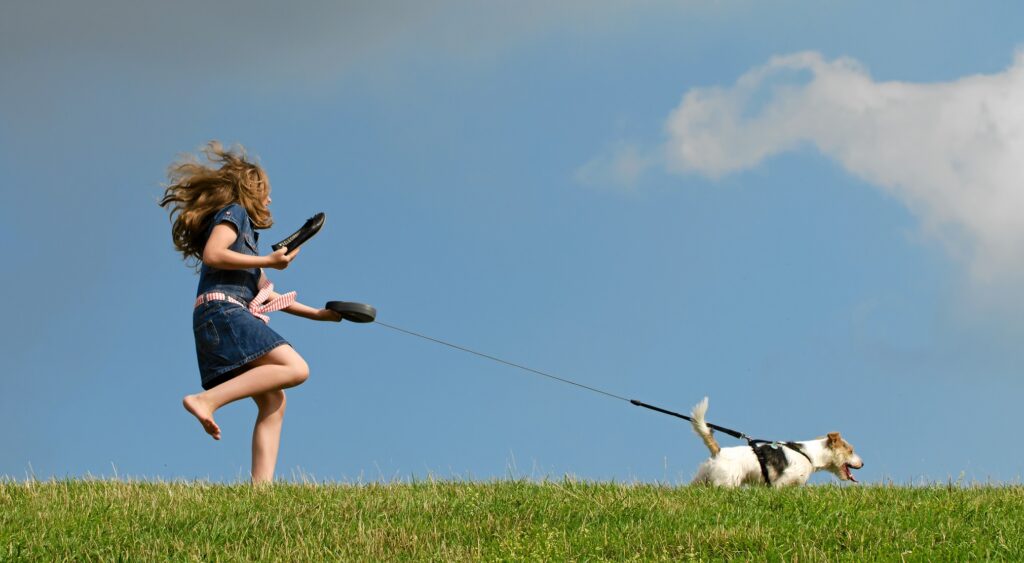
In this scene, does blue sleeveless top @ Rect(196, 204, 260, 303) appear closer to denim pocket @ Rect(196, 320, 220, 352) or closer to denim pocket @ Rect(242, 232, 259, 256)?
denim pocket @ Rect(242, 232, 259, 256)

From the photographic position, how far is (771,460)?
1055cm

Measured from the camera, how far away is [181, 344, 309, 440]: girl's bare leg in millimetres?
8500

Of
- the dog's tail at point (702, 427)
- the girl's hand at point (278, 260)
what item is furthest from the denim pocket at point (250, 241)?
the dog's tail at point (702, 427)

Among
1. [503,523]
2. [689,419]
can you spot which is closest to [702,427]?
[689,419]

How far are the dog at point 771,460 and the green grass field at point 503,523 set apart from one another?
110 cm

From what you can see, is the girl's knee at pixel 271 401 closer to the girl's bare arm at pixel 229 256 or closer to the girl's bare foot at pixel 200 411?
the girl's bare foot at pixel 200 411

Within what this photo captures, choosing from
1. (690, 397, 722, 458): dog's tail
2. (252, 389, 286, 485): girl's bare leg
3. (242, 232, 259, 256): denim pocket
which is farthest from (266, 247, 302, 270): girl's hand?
(690, 397, 722, 458): dog's tail

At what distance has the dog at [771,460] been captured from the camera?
33.7 ft

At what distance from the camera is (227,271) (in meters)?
8.80

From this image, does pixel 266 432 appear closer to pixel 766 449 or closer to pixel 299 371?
pixel 299 371

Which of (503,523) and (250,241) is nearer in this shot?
(503,523)

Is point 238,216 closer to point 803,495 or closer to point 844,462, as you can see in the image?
point 803,495

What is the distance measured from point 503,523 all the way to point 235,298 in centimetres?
298

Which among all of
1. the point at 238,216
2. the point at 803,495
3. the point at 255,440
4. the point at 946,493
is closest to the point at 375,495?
the point at 255,440
